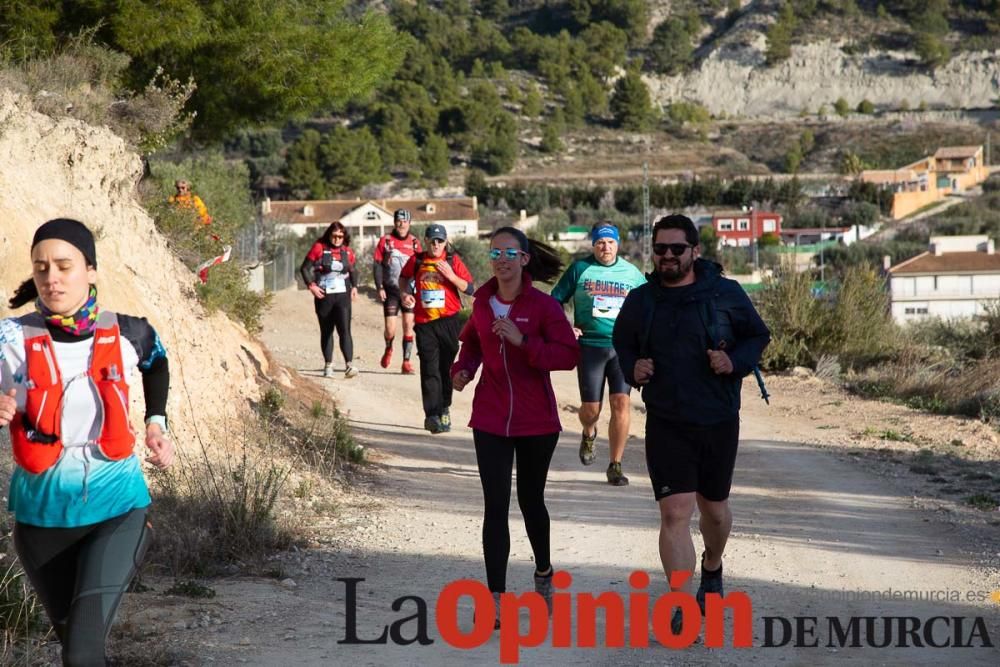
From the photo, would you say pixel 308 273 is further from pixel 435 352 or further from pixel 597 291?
pixel 597 291

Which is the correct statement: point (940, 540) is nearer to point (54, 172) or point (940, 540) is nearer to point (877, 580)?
point (877, 580)

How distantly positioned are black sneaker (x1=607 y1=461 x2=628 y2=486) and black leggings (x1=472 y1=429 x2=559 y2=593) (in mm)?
3700

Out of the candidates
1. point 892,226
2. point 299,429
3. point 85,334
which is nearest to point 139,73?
point 299,429

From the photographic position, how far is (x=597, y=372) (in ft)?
32.2

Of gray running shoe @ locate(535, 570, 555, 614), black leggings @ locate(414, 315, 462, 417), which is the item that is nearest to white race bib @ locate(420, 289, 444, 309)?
black leggings @ locate(414, 315, 462, 417)

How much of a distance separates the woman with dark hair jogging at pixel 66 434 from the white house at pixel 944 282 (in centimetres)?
4584

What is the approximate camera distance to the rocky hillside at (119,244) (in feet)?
32.3

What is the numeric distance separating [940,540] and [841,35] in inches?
5261

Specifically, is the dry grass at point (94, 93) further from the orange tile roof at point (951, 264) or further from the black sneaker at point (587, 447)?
the orange tile roof at point (951, 264)

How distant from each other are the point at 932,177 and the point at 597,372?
85904mm

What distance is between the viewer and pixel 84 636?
424cm

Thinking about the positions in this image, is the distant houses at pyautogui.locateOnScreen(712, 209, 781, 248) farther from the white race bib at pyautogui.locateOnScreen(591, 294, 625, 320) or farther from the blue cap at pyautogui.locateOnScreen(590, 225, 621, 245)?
the white race bib at pyautogui.locateOnScreen(591, 294, 625, 320)

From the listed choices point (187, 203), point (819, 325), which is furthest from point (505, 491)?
point (819, 325)

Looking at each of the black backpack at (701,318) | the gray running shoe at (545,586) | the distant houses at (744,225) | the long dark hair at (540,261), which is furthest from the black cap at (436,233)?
the distant houses at (744,225)
